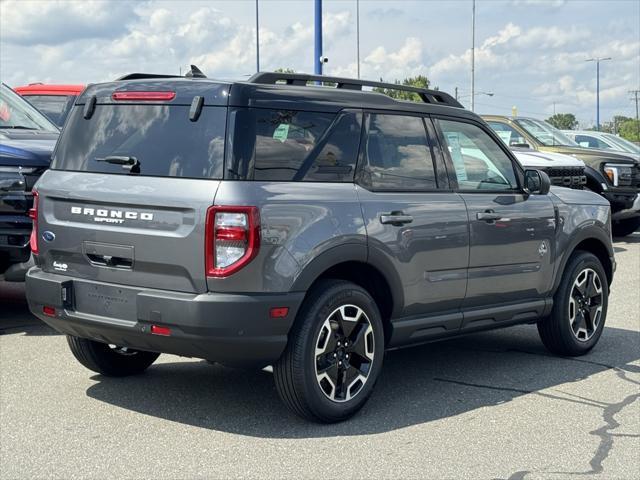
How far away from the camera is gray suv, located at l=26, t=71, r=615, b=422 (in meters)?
5.18

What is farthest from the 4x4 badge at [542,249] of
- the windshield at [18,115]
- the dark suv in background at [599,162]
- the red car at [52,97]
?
the dark suv in background at [599,162]

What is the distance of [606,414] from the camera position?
5.95 metres

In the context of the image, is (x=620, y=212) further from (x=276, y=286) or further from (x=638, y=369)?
(x=276, y=286)

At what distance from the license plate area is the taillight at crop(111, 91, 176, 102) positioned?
3.50 ft

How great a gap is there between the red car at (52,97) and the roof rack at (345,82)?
7.55 meters

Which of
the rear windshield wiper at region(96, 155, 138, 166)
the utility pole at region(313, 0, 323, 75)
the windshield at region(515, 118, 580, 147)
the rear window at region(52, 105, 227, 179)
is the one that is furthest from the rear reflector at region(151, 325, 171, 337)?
the utility pole at region(313, 0, 323, 75)

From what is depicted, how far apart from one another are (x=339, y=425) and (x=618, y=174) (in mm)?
12156

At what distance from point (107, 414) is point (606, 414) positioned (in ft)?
9.59

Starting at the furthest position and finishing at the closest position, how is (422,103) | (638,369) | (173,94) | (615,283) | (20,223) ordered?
1. (615,283)
2. (20,223)
3. (638,369)
4. (422,103)
5. (173,94)

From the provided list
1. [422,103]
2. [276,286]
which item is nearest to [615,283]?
[422,103]

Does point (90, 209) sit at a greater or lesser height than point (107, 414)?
greater

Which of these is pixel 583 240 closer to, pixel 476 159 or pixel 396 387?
pixel 476 159

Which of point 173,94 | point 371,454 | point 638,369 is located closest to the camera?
point 371,454

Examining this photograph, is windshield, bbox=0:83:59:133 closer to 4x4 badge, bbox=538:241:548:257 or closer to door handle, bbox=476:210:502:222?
door handle, bbox=476:210:502:222
